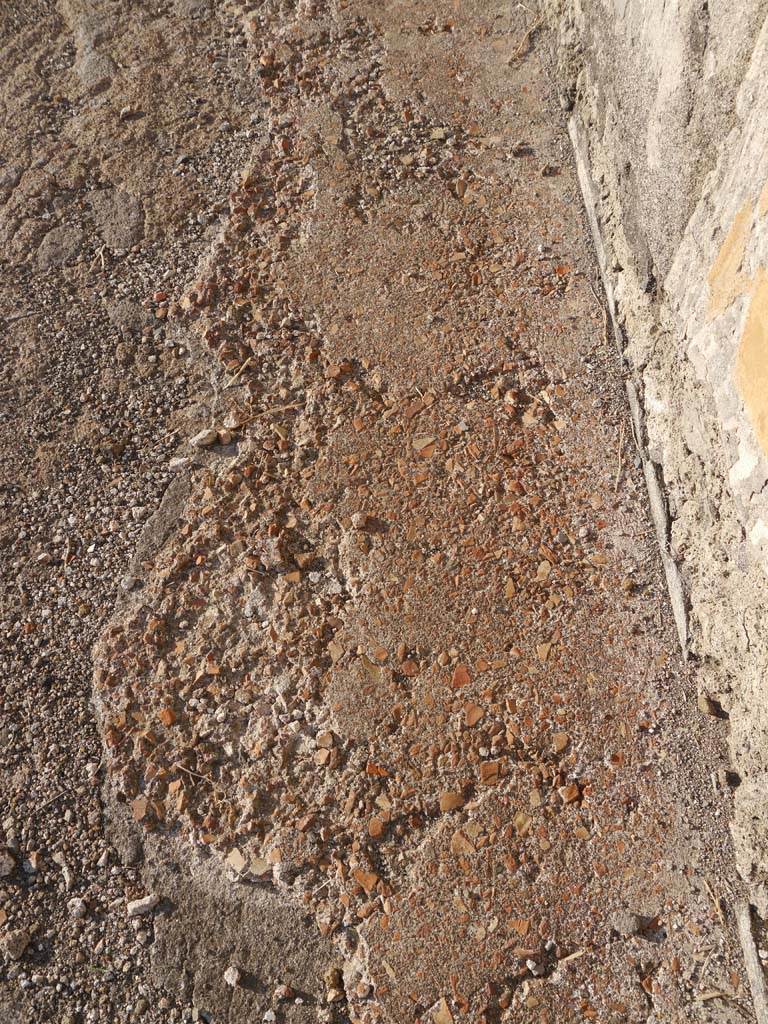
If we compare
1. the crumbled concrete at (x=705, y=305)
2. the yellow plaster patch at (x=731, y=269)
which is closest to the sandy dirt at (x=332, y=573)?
the crumbled concrete at (x=705, y=305)

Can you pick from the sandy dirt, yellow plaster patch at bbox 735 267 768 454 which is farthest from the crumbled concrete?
the sandy dirt

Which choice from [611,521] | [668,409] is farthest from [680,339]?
[611,521]

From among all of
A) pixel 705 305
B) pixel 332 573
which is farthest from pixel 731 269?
pixel 332 573

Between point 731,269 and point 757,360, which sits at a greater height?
point 731,269

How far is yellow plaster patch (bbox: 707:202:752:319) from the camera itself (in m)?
1.76

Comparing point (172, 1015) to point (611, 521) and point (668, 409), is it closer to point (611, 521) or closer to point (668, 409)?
point (611, 521)

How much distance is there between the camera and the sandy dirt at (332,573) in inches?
74.6

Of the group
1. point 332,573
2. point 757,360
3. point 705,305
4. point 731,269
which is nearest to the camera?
point 757,360

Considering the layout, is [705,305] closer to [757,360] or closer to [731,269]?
[731,269]

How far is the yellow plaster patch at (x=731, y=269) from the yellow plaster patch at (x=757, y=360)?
0.21 ft

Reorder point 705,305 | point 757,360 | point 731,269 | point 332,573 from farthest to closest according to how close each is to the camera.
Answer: point 332,573 → point 705,305 → point 731,269 → point 757,360

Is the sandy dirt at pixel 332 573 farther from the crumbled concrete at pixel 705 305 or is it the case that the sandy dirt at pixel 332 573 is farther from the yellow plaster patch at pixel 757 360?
the yellow plaster patch at pixel 757 360

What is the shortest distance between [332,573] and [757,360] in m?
1.14

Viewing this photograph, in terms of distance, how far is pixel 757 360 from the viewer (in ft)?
5.66
